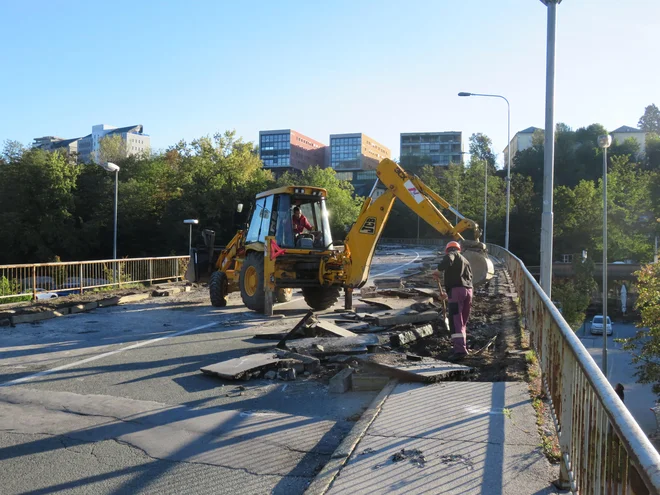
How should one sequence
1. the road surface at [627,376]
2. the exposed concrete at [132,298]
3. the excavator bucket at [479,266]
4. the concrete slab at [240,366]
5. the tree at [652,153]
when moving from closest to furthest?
the concrete slab at [240,366], the excavator bucket at [479,266], the exposed concrete at [132,298], the road surface at [627,376], the tree at [652,153]

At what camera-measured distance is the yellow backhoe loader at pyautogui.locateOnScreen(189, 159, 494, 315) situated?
13.6 meters

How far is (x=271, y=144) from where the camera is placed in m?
149

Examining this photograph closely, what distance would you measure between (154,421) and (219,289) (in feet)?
31.2

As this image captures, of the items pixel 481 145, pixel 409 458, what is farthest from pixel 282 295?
pixel 481 145

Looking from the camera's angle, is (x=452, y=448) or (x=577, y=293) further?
(x=577, y=293)


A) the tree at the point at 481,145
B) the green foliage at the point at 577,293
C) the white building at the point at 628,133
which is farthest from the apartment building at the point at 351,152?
the green foliage at the point at 577,293

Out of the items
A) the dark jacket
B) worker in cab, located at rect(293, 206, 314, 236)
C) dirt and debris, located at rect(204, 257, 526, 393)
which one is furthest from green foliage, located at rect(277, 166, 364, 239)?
the dark jacket

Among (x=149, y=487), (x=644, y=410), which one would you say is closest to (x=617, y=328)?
(x=644, y=410)

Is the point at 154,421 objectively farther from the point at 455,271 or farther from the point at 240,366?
the point at 455,271

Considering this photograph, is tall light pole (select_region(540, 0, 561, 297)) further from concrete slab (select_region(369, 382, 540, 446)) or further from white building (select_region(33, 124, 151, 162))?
white building (select_region(33, 124, 151, 162))

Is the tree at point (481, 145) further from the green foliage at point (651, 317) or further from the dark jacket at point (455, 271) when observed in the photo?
the dark jacket at point (455, 271)

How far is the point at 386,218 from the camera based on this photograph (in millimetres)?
13930

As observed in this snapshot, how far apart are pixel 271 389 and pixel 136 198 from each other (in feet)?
192

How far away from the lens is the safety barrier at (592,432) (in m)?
2.23
